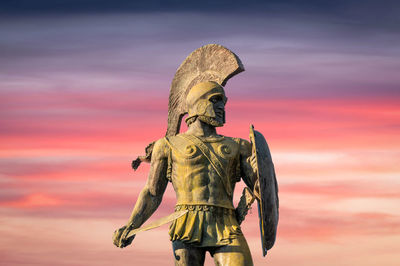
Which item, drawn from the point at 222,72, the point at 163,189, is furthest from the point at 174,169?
the point at 222,72

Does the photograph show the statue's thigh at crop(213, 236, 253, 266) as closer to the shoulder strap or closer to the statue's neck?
the shoulder strap

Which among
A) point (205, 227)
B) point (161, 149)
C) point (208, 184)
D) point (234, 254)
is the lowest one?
point (234, 254)

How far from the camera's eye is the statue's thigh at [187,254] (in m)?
17.0

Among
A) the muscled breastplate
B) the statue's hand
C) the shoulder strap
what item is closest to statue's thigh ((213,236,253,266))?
the muscled breastplate

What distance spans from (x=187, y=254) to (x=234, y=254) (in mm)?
729

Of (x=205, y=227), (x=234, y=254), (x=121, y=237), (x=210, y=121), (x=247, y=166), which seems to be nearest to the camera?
(x=234, y=254)

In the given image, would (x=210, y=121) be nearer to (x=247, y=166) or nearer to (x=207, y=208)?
(x=247, y=166)

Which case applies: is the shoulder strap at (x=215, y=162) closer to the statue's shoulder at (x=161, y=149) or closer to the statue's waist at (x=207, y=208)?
the statue's waist at (x=207, y=208)

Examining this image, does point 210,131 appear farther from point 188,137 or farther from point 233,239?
point 233,239

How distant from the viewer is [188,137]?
17.4 meters

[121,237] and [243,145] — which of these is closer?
[243,145]

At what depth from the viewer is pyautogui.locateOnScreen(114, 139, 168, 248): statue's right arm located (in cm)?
1758

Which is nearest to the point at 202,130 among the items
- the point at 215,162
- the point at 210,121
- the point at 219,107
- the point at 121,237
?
the point at 210,121

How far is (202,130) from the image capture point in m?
17.5
